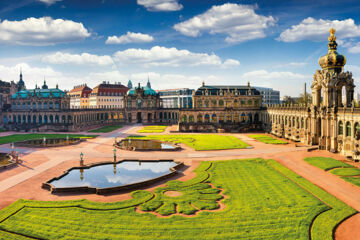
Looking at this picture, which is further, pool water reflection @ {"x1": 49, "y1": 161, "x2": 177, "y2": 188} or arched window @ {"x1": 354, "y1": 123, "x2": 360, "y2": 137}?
arched window @ {"x1": 354, "y1": 123, "x2": 360, "y2": 137}

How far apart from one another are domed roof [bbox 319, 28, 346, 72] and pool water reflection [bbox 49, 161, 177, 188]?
46967 millimetres

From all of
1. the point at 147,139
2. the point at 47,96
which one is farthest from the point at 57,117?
the point at 147,139

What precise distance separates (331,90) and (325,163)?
24.5 meters

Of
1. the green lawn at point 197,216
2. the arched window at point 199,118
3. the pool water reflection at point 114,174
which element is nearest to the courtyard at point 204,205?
the green lawn at point 197,216

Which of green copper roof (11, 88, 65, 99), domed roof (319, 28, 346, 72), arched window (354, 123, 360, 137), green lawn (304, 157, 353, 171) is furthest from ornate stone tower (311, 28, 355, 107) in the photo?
Result: green copper roof (11, 88, 65, 99)

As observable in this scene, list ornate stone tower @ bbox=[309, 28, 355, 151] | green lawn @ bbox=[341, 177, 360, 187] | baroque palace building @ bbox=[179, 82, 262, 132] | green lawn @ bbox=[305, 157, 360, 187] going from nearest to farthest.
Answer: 1. green lawn @ bbox=[341, 177, 360, 187]
2. green lawn @ bbox=[305, 157, 360, 187]
3. ornate stone tower @ bbox=[309, 28, 355, 151]
4. baroque palace building @ bbox=[179, 82, 262, 132]

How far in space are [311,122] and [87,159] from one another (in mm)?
57513

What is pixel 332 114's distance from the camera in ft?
218

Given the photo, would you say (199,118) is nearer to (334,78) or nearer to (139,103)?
(139,103)

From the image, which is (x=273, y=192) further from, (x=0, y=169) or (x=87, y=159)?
(x=0, y=169)

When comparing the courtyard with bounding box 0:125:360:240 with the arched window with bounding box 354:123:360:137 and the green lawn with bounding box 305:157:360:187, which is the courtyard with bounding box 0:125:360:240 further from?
the arched window with bounding box 354:123:360:137

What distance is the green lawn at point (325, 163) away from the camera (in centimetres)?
5066

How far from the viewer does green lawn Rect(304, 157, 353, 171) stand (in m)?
50.7

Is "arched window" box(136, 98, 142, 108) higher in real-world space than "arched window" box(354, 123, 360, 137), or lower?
higher
